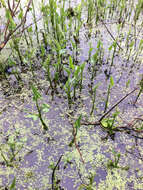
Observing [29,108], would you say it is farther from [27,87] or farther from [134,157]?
[134,157]

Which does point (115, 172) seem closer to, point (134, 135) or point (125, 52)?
point (134, 135)

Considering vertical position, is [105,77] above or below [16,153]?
above

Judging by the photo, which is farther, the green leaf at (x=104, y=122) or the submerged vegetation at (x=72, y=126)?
the green leaf at (x=104, y=122)

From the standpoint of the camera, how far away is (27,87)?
1201 mm

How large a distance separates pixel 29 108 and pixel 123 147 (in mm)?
598

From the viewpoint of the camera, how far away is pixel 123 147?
892 millimetres

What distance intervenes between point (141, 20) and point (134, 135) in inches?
56.1

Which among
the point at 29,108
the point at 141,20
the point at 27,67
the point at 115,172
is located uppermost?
the point at 141,20

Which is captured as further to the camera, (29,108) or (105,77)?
(105,77)

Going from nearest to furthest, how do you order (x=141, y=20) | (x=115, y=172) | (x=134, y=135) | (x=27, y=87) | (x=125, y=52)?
(x=115, y=172) → (x=134, y=135) → (x=27, y=87) → (x=125, y=52) → (x=141, y=20)

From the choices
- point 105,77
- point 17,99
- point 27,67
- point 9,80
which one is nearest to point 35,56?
point 27,67

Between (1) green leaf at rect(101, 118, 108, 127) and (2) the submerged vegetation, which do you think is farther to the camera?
(1) green leaf at rect(101, 118, 108, 127)

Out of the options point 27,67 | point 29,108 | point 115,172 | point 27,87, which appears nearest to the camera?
point 115,172

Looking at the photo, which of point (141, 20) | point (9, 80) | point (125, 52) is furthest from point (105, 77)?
point (141, 20)
